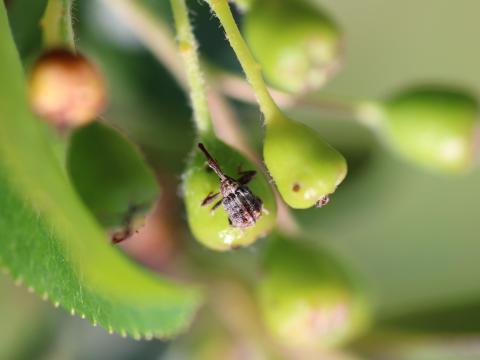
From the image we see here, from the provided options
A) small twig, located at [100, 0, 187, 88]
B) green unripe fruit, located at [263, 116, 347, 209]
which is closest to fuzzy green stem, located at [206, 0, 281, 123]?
green unripe fruit, located at [263, 116, 347, 209]

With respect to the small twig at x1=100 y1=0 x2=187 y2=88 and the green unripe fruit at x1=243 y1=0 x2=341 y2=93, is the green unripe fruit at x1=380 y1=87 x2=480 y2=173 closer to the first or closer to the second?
the green unripe fruit at x1=243 y1=0 x2=341 y2=93

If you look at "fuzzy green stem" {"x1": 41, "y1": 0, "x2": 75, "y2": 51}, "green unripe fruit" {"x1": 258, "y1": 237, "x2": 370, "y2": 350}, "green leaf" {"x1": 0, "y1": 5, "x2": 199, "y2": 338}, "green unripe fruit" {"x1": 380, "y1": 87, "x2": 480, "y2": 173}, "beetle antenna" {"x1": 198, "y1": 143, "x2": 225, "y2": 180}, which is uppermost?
"green unripe fruit" {"x1": 380, "y1": 87, "x2": 480, "y2": 173}

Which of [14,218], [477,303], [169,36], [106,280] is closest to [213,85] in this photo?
[169,36]

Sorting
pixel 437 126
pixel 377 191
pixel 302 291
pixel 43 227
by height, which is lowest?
pixel 43 227

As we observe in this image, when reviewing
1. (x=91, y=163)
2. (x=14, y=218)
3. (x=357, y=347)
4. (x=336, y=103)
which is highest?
(x=336, y=103)

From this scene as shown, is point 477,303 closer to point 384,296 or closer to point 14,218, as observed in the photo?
point 384,296

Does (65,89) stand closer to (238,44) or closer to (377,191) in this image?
(238,44)

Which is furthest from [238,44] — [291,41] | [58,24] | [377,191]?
[377,191]
